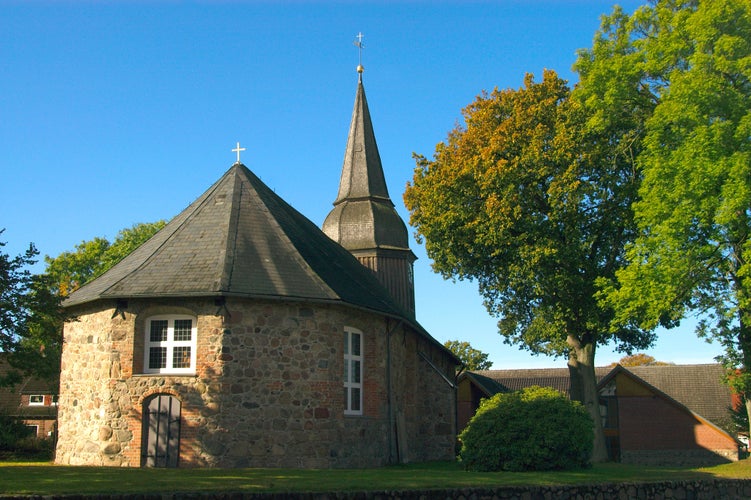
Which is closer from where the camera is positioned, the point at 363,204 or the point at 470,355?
the point at 363,204

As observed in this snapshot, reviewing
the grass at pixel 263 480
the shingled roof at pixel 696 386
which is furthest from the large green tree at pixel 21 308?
the shingled roof at pixel 696 386

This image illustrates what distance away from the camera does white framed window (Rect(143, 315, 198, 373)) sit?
18.7 meters

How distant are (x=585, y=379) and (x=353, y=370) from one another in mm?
11203

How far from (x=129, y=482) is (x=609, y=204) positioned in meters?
19.5

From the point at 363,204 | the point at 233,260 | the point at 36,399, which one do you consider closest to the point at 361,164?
the point at 363,204

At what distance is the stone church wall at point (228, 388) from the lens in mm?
18141

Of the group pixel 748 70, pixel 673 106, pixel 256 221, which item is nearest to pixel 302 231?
pixel 256 221

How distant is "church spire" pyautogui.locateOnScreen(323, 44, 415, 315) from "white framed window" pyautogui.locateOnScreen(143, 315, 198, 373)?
14.3 m

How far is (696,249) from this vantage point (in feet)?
73.6

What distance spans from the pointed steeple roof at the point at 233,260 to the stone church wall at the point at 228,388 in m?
0.44

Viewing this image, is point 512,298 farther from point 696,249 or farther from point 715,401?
point 715,401

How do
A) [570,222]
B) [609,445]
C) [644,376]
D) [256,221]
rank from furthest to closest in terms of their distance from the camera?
1. [644,376]
2. [609,445]
3. [570,222]
4. [256,221]

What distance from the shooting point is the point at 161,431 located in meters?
18.2

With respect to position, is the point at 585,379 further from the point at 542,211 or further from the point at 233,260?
the point at 233,260
